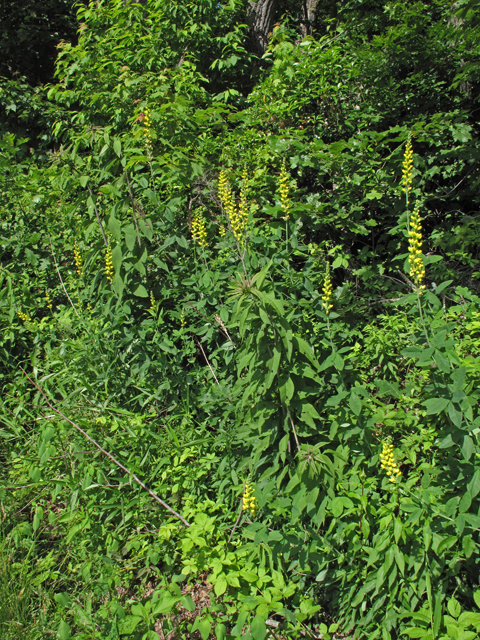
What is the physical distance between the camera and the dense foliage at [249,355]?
1845mm

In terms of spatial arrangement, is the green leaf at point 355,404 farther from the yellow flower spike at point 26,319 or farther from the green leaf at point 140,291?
the yellow flower spike at point 26,319

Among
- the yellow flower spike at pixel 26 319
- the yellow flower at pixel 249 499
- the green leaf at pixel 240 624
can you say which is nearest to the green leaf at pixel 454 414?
the yellow flower at pixel 249 499

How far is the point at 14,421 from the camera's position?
123 inches

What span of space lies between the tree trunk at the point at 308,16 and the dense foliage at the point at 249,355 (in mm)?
1210

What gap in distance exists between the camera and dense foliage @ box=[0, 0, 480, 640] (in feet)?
6.05

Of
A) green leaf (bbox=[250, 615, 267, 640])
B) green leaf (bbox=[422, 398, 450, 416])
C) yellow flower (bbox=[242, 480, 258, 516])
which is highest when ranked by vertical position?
green leaf (bbox=[422, 398, 450, 416])

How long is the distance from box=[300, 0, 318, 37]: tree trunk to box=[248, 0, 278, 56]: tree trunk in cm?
57

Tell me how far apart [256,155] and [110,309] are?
5.87ft

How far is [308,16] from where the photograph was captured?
5.83m

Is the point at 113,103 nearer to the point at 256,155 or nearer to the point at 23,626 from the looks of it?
the point at 256,155

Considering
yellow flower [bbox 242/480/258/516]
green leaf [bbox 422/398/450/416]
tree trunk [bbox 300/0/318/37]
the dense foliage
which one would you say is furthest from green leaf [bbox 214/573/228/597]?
tree trunk [bbox 300/0/318/37]

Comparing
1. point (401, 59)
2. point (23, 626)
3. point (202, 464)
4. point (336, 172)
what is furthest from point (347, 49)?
point (23, 626)

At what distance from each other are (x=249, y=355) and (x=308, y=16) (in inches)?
232

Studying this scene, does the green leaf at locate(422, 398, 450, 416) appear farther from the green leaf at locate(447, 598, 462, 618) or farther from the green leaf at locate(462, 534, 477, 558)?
the green leaf at locate(447, 598, 462, 618)
